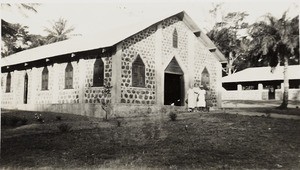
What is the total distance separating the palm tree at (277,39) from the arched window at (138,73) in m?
9.21

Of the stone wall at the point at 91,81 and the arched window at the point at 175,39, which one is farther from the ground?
the arched window at the point at 175,39

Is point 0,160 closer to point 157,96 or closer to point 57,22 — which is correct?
point 157,96

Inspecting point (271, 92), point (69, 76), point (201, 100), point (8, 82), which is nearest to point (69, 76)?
point (69, 76)

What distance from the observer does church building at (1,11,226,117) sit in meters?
17.8

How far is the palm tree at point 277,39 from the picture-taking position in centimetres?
2095

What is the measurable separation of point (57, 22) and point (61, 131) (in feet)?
135

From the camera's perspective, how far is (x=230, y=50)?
173 feet

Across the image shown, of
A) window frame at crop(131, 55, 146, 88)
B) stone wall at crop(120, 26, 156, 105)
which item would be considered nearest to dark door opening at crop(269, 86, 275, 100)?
stone wall at crop(120, 26, 156, 105)

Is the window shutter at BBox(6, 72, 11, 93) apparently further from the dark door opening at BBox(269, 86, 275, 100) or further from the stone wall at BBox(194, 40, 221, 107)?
the dark door opening at BBox(269, 86, 275, 100)

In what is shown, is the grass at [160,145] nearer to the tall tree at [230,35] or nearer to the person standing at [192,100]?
the person standing at [192,100]

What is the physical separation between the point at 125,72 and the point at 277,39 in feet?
37.7

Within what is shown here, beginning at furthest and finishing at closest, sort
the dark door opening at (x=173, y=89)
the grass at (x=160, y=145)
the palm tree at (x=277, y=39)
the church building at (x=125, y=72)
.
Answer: the dark door opening at (x=173, y=89) < the palm tree at (x=277, y=39) < the church building at (x=125, y=72) < the grass at (x=160, y=145)

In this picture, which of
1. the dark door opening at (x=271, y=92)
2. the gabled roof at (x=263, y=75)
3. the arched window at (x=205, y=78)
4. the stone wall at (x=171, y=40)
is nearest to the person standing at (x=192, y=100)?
the stone wall at (x=171, y=40)

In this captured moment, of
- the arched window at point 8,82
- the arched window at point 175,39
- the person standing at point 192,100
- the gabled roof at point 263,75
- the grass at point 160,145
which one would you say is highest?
the arched window at point 175,39
